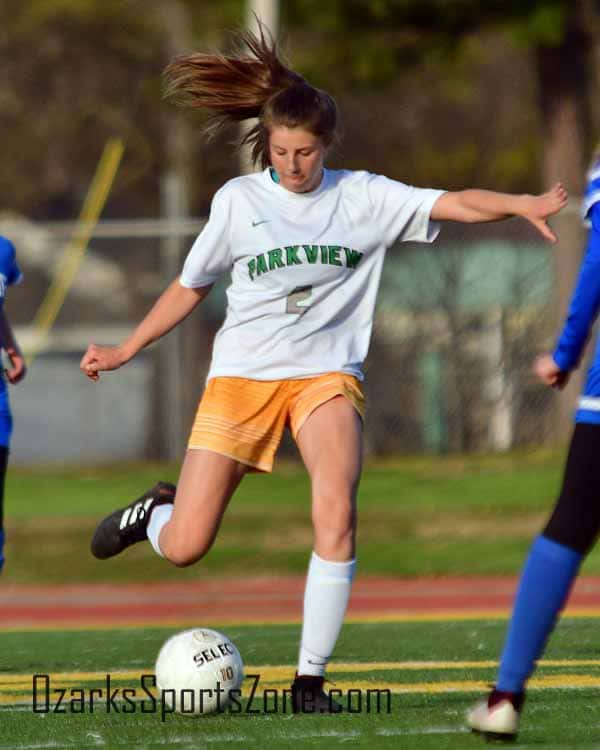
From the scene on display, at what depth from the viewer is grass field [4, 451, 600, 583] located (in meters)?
14.5

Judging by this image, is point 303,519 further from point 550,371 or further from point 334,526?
point 550,371

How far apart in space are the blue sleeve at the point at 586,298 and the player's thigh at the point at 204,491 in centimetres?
157

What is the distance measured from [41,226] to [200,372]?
2.28m

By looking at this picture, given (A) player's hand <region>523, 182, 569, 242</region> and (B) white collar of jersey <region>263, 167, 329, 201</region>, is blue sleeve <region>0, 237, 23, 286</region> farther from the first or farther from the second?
(A) player's hand <region>523, 182, 569, 242</region>

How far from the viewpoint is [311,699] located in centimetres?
612

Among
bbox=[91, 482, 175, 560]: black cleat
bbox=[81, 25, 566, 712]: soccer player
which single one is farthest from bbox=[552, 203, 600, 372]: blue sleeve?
bbox=[91, 482, 175, 560]: black cleat

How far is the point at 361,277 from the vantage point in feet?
20.9

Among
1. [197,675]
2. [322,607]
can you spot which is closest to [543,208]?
[322,607]

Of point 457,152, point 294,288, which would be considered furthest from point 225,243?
point 457,152

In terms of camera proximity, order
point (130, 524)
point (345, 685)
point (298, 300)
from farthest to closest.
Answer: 1. point (130, 524)
2. point (345, 685)
3. point (298, 300)

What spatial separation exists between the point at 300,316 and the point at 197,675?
1278mm

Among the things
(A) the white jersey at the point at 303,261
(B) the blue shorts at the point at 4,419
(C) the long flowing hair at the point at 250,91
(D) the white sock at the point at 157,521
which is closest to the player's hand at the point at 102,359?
(A) the white jersey at the point at 303,261

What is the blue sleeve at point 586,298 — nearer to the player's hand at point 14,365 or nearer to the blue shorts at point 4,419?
the blue shorts at point 4,419

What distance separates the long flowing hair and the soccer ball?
1748 mm
